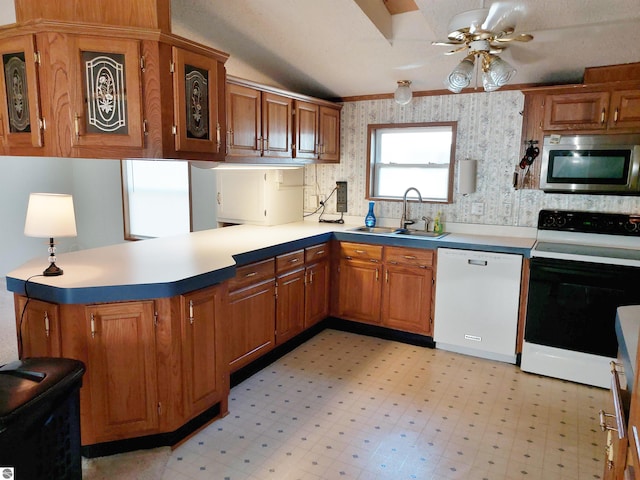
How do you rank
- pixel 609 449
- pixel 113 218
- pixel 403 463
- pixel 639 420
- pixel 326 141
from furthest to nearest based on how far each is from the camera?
pixel 113 218, pixel 326 141, pixel 403 463, pixel 609 449, pixel 639 420

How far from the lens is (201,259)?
273 centimetres

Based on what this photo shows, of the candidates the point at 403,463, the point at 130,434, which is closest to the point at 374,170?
the point at 403,463

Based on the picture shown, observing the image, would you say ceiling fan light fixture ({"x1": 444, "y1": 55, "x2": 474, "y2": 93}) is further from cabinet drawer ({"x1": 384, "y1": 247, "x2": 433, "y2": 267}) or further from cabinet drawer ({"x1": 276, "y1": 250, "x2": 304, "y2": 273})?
cabinet drawer ({"x1": 276, "y1": 250, "x2": 304, "y2": 273})

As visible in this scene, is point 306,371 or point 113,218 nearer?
point 306,371

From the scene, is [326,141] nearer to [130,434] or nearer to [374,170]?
[374,170]

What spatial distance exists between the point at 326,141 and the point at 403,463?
2.96 m

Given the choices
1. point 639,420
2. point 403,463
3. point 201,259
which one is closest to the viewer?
point 639,420

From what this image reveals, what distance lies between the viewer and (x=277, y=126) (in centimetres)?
372

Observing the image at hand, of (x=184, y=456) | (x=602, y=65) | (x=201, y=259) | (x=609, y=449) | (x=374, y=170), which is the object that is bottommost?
(x=184, y=456)

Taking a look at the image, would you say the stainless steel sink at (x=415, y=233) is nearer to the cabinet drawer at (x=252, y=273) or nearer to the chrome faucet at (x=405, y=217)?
the chrome faucet at (x=405, y=217)

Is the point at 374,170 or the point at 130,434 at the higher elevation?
the point at 374,170

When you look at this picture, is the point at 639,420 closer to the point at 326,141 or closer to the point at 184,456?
the point at 184,456

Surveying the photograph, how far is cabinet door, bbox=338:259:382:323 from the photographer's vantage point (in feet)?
13.0

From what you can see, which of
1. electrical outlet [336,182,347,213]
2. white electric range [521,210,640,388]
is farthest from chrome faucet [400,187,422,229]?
white electric range [521,210,640,388]
